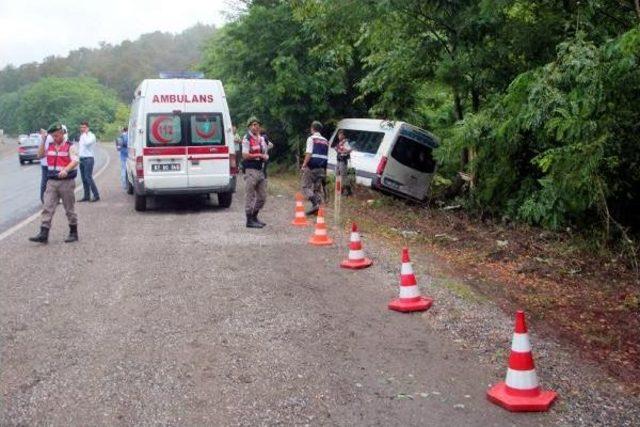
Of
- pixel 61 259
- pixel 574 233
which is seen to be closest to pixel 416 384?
pixel 61 259

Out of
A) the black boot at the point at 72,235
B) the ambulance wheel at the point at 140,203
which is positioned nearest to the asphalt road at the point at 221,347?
the black boot at the point at 72,235

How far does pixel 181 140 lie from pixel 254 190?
2423mm

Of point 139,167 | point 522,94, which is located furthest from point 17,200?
point 522,94

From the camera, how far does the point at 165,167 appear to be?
490 inches

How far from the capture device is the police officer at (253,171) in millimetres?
10953

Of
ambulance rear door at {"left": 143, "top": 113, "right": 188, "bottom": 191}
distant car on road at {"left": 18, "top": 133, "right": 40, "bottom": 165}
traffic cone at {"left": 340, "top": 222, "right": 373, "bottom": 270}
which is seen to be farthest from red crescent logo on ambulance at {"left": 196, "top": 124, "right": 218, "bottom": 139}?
distant car on road at {"left": 18, "top": 133, "right": 40, "bottom": 165}

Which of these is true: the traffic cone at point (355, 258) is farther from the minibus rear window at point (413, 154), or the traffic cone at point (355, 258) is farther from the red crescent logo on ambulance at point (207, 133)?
the minibus rear window at point (413, 154)

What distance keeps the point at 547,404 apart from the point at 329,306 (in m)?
2.64

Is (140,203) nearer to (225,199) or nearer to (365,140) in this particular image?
(225,199)

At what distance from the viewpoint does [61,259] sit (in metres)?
8.30

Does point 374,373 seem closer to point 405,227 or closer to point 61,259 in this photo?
point 61,259

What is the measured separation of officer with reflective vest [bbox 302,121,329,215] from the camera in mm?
12438

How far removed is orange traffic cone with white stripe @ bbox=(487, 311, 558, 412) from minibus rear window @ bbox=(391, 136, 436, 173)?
11.1 metres

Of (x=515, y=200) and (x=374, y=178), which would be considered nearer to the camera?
(x=515, y=200)
